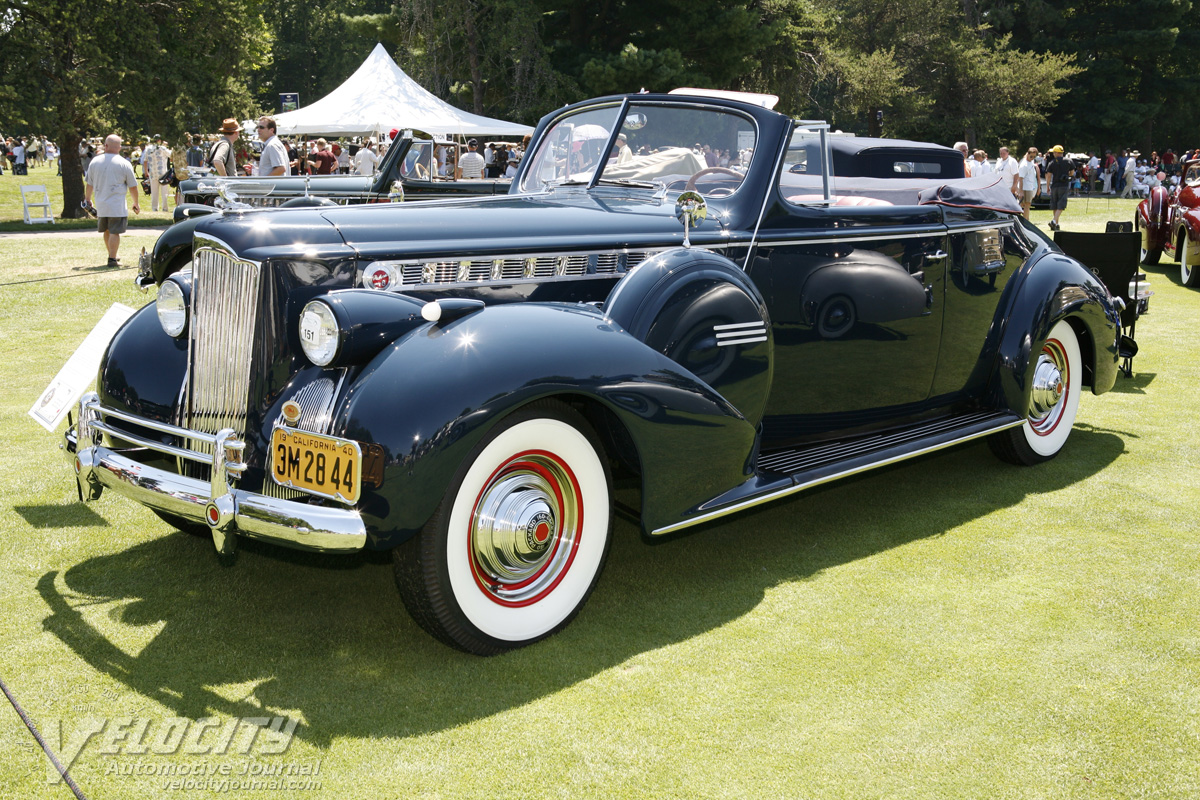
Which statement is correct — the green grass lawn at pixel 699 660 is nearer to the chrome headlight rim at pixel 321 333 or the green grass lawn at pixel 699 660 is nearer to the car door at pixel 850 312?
the car door at pixel 850 312

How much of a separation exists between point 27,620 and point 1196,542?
461cm

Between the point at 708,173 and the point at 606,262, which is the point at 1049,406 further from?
the point at 606,262

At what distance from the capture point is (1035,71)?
134 ft

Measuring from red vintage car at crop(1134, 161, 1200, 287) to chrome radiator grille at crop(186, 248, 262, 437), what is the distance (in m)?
11.5

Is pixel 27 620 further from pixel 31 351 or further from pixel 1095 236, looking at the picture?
pixel 1095 236

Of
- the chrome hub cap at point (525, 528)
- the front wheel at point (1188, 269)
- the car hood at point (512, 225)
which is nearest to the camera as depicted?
the chrome hub cap at point (525, 528)

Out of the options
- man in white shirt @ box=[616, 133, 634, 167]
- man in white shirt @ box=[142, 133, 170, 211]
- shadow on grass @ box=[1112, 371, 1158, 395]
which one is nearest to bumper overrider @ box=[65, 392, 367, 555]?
man in white shirt @ box=[616, 133, 634, 167]

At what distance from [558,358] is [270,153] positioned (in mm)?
11264

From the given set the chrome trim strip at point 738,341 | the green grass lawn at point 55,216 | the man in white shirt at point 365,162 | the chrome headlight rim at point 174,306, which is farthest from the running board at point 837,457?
the green grass lawn at point 55,216

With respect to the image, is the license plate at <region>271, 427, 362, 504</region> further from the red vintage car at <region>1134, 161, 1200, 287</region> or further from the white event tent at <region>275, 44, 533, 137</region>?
the white event tent at <region>275, 44, 533, 137</region>

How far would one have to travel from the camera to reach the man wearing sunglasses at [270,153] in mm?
12977

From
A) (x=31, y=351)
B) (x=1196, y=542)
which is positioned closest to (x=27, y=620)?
(x=1196, y=542)

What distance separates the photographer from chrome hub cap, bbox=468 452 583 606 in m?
3.06

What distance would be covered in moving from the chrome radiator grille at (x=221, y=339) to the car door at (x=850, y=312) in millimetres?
2044
